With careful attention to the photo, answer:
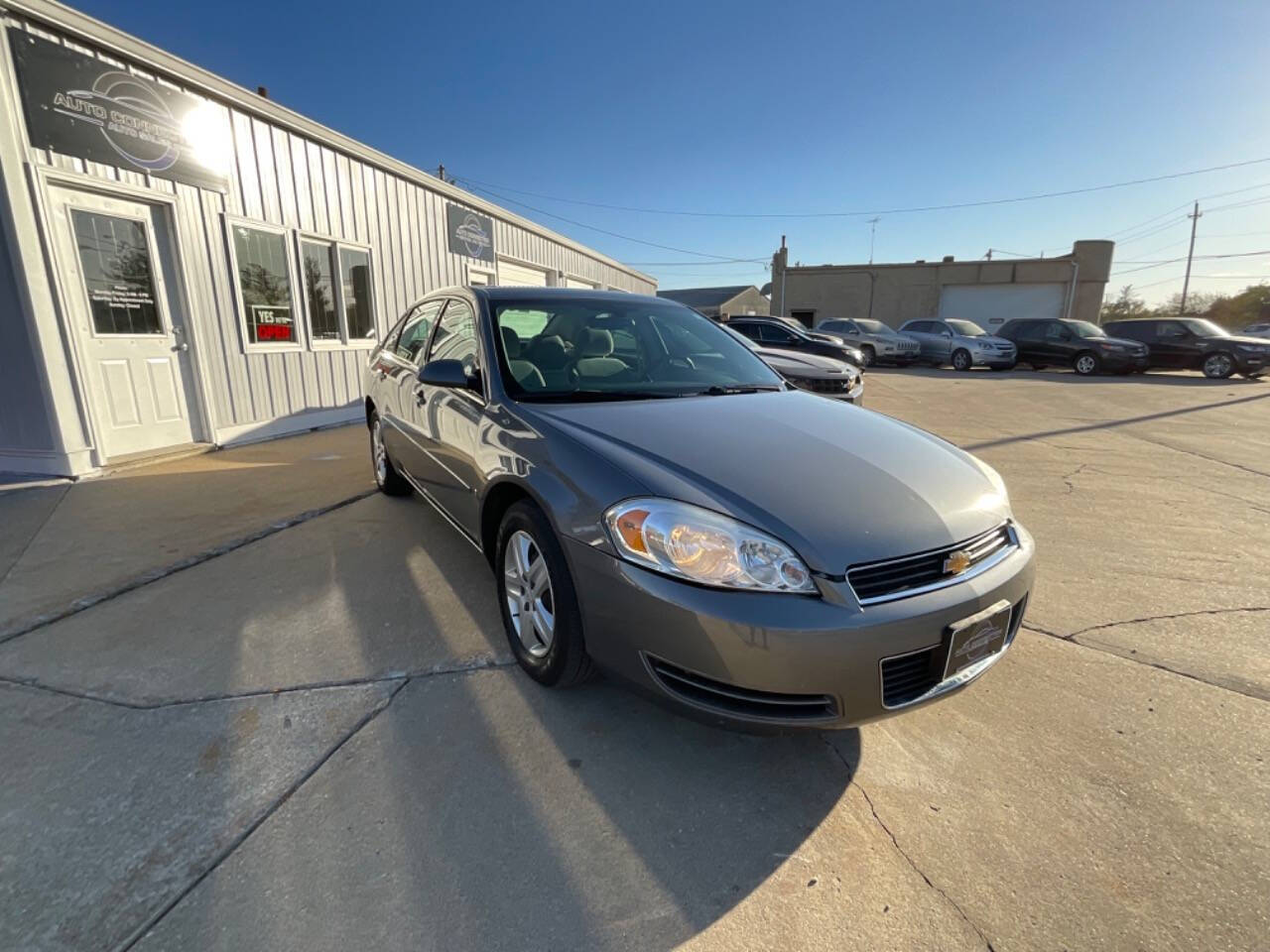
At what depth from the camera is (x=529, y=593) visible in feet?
7.53

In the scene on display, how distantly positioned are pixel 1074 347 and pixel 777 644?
19378mm

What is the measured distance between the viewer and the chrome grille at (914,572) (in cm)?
163

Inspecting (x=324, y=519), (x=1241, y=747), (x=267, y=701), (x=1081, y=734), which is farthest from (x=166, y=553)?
(x=1241, y=747)

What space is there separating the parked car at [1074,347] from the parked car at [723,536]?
17334mm

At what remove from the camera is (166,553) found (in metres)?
3.53

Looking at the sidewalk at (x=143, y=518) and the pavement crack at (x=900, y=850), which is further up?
the sidewalk at (x=143, y=518)

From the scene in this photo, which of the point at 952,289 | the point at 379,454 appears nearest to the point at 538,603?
the point at 379,454

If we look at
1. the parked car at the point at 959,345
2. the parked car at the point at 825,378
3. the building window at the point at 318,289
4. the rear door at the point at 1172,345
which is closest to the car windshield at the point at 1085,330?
the rear door at the point at 1172,345

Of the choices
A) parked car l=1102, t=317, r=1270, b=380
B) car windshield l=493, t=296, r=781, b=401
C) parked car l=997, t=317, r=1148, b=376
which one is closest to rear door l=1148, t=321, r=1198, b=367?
parked car l=1102, t=317, r=1270, b=380

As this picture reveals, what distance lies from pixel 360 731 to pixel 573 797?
0.80m

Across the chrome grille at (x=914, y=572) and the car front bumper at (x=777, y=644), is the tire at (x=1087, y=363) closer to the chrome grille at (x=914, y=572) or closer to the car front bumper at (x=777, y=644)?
the chrome grille at (x=914, y=572)

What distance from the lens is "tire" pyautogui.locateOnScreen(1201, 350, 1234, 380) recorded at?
1473cm

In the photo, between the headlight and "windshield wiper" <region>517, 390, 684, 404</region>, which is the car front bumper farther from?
"windshield wiper" <region>517, 390, 684, 404</region>

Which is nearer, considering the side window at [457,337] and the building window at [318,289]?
the side window at [457,337]
